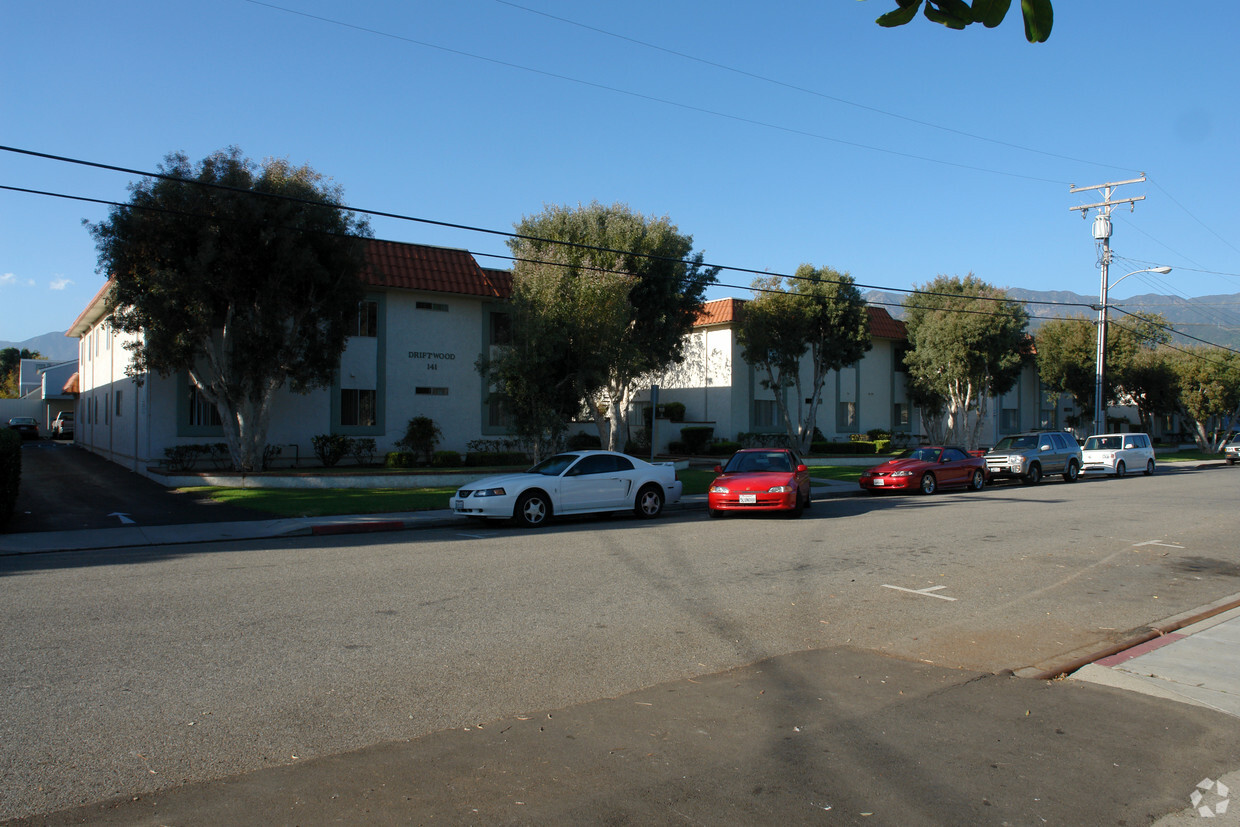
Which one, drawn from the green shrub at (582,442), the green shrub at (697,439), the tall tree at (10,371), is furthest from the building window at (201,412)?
the tall tree at (10,371)

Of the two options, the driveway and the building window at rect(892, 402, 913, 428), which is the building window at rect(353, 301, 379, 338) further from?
the building window at rect(892, 402, 913, 428)

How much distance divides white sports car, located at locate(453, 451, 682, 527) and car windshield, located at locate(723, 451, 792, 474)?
1304 mm

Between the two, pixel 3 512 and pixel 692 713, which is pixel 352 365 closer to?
pixel 3 512

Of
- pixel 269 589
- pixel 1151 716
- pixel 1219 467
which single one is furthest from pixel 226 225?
pixel 1219 467

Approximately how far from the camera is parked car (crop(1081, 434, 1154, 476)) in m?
31.9

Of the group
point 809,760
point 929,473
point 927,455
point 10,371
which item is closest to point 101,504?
point 809,760

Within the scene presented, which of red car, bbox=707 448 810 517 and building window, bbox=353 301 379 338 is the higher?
building window, bbox=353 301 379 338

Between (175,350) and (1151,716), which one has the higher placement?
(175,350)

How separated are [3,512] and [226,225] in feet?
28.0

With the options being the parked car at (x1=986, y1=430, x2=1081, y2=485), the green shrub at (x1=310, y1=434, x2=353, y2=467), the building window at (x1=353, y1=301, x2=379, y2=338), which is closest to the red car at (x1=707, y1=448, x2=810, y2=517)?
the green shrub at (x1=310, y1=434, x2=353, y2=467)

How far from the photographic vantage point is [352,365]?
26.5m

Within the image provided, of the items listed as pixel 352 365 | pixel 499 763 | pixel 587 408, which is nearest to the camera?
pixel 499 763

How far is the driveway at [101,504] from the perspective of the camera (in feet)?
50.9

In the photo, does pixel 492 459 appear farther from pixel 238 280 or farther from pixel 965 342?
pixel 965 342
